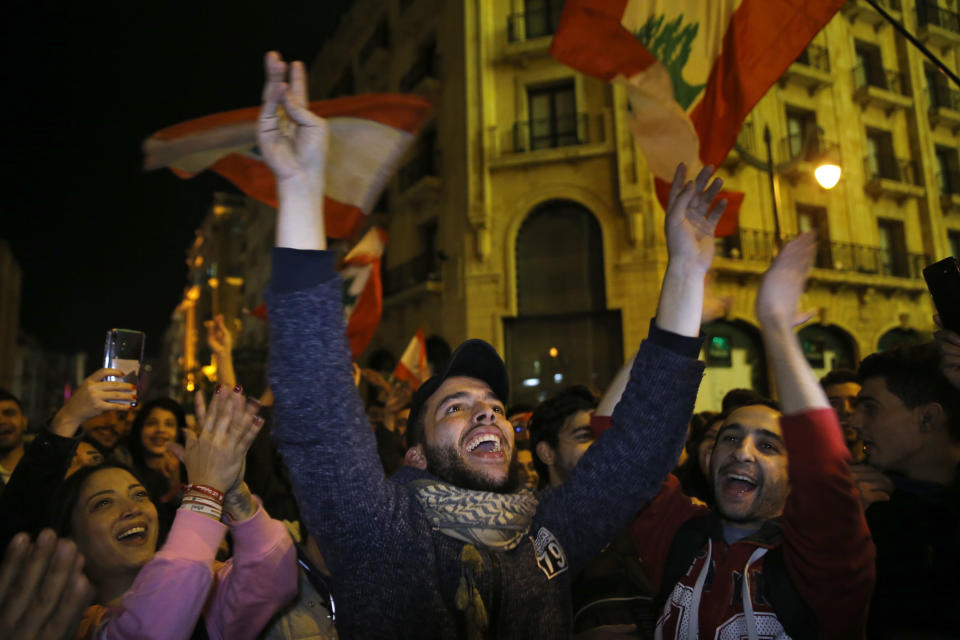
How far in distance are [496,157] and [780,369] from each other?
14843 mm

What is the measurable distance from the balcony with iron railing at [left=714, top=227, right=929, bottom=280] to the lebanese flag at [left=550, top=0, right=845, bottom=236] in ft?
34.8

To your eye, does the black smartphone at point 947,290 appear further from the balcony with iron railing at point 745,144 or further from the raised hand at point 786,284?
the balcony with iron railing at point 745,144

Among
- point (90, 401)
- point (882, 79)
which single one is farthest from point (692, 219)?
point (882, 79)

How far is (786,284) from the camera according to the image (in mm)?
1661

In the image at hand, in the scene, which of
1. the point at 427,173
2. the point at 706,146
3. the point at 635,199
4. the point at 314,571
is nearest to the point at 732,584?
the point at 314,571

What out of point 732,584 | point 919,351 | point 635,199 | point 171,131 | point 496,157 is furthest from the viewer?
point 496,157

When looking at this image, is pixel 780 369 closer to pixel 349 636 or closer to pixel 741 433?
pixel 741 433

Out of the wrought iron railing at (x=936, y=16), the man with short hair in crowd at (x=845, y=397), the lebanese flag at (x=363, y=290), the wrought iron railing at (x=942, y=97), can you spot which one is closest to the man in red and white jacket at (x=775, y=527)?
the man with short hair in crowd at (x=845, y=397)

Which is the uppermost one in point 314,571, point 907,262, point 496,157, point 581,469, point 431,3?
point 431,3

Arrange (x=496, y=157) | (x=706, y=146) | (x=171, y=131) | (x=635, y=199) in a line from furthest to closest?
(x=496, y=157), (x=635, y=199), (x=706, y=146), (x=171, y=131)

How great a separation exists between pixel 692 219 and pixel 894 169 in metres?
20.7

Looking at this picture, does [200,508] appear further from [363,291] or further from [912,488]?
[363,291]

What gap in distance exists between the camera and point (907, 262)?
59.8ft

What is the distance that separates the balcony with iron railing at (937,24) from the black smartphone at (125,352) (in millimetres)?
23243
